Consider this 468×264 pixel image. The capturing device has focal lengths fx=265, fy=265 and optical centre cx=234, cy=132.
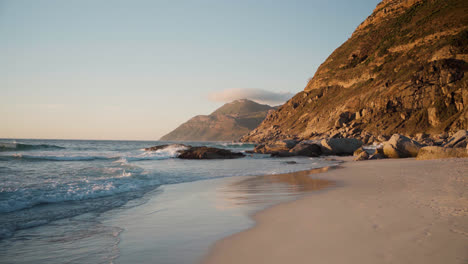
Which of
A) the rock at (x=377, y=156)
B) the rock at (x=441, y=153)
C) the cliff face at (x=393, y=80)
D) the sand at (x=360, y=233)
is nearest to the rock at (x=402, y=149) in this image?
the rock at (x=377, y=156)

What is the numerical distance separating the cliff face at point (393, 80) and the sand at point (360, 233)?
99.3 ft

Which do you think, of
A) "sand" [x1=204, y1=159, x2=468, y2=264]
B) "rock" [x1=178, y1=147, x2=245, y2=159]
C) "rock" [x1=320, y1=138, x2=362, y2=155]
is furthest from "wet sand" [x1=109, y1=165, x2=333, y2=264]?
"rock" [x1=320, y1=138, x2=362, y2=155]

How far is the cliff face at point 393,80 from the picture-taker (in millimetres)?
32406

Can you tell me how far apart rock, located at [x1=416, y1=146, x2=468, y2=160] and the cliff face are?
19.3 metres

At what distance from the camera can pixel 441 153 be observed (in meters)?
12.5

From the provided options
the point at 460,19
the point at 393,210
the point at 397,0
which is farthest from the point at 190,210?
the point at 397,0

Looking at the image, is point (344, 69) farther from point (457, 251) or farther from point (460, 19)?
point (457, 251)

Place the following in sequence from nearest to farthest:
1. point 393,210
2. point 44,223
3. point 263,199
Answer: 1. point 393,210
2. point 44,223
3. point 263,199

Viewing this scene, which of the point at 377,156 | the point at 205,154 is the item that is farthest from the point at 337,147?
the point at 205,154

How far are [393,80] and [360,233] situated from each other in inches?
1825

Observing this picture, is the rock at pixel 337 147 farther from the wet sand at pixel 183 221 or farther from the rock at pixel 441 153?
the wet sand at pixel 183 221

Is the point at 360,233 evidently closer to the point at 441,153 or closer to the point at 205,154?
the point at 441,153

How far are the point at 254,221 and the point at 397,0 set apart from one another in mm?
81769

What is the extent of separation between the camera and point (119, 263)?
2.67 m
